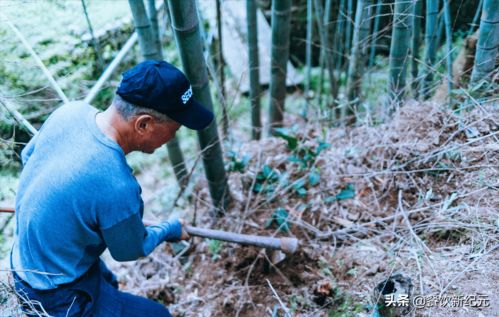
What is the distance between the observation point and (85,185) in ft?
5.35

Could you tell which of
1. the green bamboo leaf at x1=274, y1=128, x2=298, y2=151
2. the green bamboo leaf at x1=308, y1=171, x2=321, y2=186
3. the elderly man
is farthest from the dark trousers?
the green bamboo leaf at x1=274, y1=128, x2=298, y2=151

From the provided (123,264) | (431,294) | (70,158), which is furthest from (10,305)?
(431,294)

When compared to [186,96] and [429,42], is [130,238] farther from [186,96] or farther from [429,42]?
[429,42]

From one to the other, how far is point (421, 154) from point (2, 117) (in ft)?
9.59

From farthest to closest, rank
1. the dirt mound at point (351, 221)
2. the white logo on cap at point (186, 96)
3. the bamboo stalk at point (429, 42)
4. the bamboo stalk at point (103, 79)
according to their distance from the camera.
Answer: the bamboo stalk at point (429, 42) < the bamboo stalk at point (103, 79) < the dirt mound at point (351, 221) < the white logo on cap at point (186, 96)

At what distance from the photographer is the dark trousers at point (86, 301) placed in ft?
6.14

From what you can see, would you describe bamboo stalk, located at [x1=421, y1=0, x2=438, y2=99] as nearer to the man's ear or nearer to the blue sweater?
the man's ear

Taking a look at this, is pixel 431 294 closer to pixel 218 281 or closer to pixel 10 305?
pixel 218 281

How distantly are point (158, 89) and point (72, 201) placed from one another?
0.63 meters

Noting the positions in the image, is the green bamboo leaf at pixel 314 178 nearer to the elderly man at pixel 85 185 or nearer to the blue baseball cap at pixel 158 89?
the elderly man at pixel 85 185

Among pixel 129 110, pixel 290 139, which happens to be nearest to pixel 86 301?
pixel 129 110

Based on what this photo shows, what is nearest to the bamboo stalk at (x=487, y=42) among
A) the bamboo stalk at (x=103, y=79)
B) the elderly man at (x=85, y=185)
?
the elderly man at (x=85, y=185)

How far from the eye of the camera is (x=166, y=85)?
1683 mm

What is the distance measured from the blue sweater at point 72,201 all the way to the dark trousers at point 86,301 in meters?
0.06
